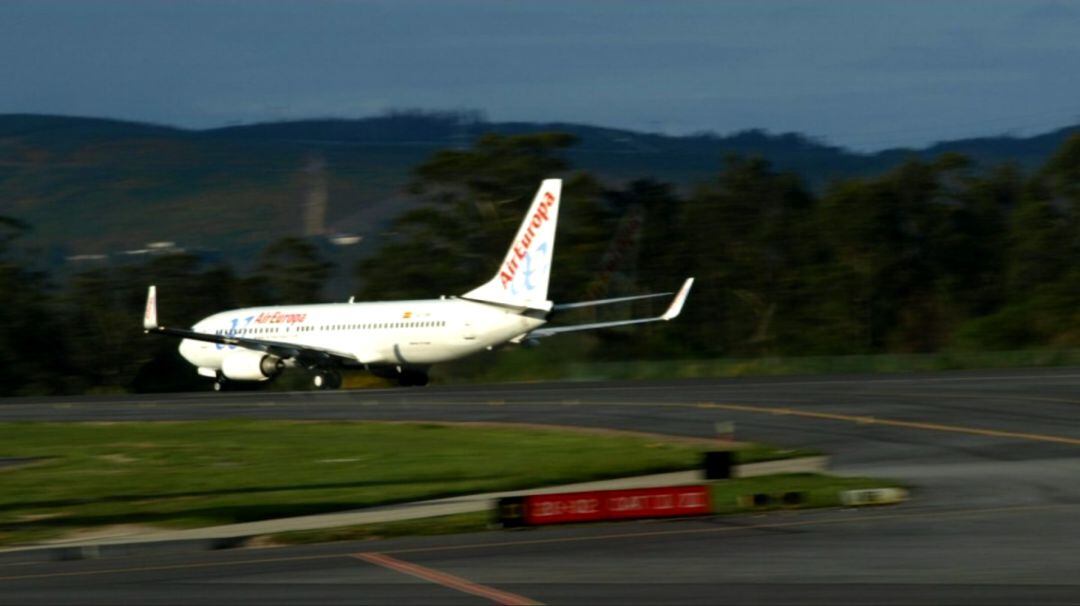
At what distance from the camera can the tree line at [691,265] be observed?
89188 millimetres

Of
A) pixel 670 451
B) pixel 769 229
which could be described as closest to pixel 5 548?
pixel 670 451

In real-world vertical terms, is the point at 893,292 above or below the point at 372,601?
above

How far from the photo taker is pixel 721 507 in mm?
18219

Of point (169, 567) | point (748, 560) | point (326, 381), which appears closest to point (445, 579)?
point (748, 560)

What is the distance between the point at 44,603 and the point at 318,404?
3187 centimetres

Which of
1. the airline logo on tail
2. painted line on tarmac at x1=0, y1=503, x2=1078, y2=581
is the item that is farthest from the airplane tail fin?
painted line on tarmac at x1=0, y1=503, x2=1078, y2=581

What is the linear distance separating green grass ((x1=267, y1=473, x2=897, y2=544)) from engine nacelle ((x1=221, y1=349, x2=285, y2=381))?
123 ft

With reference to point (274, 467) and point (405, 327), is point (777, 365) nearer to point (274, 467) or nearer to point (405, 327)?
point (405, 327)

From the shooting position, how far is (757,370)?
5684 cm

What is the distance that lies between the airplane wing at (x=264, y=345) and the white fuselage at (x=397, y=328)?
0.93 feet

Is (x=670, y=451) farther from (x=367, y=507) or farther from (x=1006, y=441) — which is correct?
(x=367, y=507)

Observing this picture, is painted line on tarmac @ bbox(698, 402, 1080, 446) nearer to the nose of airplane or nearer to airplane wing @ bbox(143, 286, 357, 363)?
airplane wing @ bbox(143, 286, 357, 363)

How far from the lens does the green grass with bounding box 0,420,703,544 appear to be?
20.3 m

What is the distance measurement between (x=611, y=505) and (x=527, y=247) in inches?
1412
